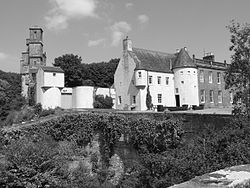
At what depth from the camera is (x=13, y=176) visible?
12.4 meters

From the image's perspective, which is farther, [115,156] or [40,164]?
[115,156]

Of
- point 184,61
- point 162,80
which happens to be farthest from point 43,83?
point 184,61

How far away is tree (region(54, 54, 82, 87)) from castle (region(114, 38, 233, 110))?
18698 mm

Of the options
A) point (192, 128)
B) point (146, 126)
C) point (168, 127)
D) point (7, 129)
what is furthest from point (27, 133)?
point (192, 128)

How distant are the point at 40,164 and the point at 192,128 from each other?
8709 mm

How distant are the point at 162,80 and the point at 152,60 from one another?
3273mm

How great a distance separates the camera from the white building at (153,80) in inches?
1513

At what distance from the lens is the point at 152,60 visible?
1609 inches

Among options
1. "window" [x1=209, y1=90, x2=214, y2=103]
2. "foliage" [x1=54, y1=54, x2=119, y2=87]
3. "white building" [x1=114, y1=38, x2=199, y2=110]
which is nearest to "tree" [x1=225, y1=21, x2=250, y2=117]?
"white building" [x1=114, y1=38, x2=199, y2=110]

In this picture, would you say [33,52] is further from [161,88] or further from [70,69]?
[161,88]

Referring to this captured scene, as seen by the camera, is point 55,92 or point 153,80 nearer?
point 153,80

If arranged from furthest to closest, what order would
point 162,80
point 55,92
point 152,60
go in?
point 55,92, point 152,60, point 162,80

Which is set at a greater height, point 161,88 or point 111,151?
point 161,88

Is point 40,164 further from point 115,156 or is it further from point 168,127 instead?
point 168,127
